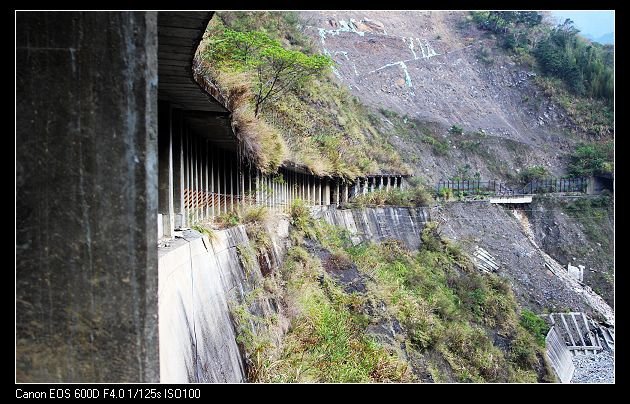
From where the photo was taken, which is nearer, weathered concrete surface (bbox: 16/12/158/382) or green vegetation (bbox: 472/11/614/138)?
weathered concrete surface (bbox: 16/12/158/382)

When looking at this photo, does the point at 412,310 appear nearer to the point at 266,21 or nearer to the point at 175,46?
the point at 175,46

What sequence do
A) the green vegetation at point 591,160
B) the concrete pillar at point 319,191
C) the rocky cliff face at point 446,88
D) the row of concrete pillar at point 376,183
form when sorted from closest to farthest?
the concrete pillar at point 319,191, the row of concrete pillar at point 376,183, the green vegetation at point 591,160, the rocky cliff face at point 446,88

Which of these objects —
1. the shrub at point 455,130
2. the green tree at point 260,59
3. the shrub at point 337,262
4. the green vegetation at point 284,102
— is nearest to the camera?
the green vegetation at point 284,102

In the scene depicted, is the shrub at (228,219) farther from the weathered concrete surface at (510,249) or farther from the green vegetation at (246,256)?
the weathered concrete surface at (510,249)

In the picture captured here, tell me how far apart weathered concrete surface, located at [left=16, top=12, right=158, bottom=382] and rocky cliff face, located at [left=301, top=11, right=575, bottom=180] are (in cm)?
4940

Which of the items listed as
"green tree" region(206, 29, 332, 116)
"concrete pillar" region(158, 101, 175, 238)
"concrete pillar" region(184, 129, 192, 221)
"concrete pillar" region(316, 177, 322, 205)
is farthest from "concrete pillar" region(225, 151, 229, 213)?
"concrete pillar" region(316, 177, 322, 205)

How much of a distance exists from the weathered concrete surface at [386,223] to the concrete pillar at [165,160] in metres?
16.0

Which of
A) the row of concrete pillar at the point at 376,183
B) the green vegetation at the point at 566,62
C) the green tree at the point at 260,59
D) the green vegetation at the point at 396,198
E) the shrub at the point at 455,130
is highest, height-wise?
the green vegetation at the point at 566,62

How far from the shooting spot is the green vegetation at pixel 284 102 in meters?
9.42

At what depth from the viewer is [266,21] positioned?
40.4 meters

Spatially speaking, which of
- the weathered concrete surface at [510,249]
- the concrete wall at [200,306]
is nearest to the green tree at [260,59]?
the concrete wall at [200,306]

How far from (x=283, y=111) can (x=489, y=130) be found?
4261cm

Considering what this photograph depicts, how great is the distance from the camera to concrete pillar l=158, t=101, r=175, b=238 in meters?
6.37

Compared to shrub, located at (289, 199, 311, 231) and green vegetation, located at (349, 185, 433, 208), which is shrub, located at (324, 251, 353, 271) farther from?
green vegetation, located at (349, 185, 433, 208)
